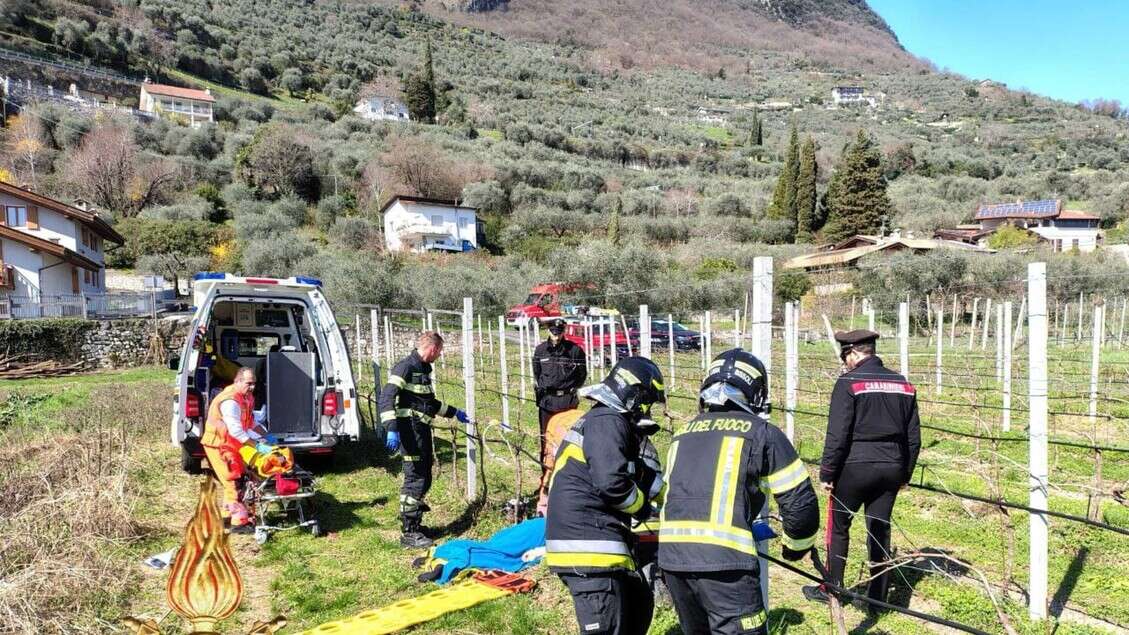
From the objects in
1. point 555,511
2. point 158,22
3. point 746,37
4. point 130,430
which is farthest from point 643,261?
point 746,37

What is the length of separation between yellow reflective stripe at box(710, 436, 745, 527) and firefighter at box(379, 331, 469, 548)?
3.24 m

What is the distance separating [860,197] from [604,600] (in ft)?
160

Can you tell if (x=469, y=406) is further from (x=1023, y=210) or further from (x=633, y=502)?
(x=1023, y=210)

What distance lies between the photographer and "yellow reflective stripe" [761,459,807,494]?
2.71 m

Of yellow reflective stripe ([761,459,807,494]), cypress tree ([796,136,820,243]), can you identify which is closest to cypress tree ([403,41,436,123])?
cypress tree ([796,136,820,243])

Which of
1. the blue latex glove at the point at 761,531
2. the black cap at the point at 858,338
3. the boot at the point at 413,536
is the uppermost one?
the black cap at the point at 858,338

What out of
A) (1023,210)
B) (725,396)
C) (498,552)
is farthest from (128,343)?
(1023,210)

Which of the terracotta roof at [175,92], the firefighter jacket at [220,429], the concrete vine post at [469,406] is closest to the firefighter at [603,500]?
the concrete vine post at [469,406]

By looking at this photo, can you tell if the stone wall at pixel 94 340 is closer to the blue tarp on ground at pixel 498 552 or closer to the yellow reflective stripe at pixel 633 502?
the blue tarp on ground at pixel 498 552

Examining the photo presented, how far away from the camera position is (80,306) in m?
20.6

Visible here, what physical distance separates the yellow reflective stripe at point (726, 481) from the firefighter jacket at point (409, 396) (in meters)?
3.28

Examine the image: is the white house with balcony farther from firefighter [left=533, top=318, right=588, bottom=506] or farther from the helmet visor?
the helmet visor

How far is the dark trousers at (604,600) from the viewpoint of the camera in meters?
3.01

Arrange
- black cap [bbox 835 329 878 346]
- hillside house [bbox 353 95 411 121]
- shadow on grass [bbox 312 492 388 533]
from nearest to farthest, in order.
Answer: black cap [bbox 835 329 878 346], shadow on grass [bbox 312 492 388 533], hillside house [bbox 353 95 411 121]
